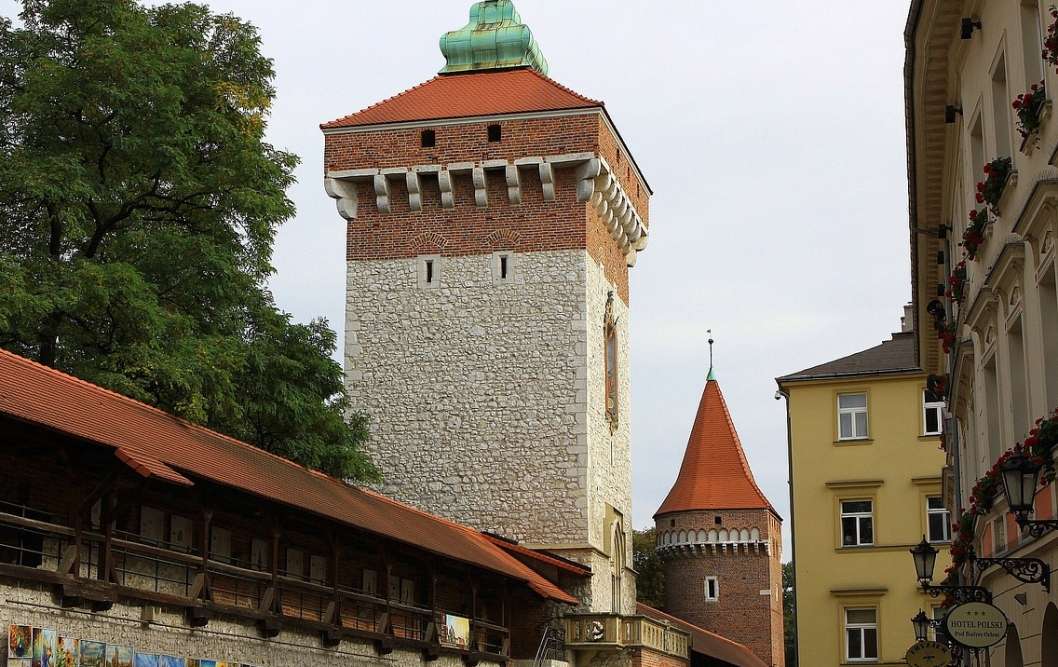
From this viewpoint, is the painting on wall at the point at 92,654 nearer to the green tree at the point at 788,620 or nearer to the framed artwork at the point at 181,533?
the framed artwork at the point at 181,533

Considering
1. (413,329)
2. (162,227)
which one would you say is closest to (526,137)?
(413,329)

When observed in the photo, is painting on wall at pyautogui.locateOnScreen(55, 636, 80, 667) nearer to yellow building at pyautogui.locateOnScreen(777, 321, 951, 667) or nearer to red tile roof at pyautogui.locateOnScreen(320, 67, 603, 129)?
red tile roof at pyautogui.locateOnScreen(320, 67, 603, 129)

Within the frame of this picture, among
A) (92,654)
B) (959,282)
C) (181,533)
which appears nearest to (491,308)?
(181,533)

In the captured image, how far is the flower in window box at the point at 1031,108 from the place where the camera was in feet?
32.7

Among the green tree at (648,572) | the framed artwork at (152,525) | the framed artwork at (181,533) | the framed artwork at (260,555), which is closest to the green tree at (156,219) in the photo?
the framed artwork at (260,555)

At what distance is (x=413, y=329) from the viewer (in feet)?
105

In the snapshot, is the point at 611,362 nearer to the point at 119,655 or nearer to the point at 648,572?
the point at 119,655

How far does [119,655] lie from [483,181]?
18065mm

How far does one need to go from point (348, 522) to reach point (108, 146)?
387 inches

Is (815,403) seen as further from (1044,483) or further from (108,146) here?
A: (1044,483)

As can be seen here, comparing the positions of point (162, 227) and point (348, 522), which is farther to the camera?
point (162, 227)

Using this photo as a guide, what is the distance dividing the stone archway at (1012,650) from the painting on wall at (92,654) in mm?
8304

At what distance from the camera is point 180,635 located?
16219mm

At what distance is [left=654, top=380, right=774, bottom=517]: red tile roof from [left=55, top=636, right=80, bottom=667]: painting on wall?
37731 mm
